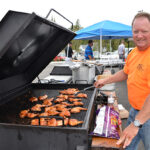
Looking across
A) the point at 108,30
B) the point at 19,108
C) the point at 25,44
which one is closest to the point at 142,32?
the point at 25,44

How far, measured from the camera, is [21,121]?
6.01ft

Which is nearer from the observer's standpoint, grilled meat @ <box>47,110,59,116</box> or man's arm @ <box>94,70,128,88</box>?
grilled meat @ <box>47,110,59,116</box>

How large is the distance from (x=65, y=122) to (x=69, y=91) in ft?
3.11

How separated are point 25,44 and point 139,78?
4.37 feet

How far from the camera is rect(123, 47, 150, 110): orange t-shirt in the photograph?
1584 mm

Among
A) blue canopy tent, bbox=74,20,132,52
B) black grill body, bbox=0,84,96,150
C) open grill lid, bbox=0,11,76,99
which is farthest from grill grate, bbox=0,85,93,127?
blue canopy tent, bbox=74,20,132,52

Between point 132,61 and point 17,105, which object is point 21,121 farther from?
point 132,61

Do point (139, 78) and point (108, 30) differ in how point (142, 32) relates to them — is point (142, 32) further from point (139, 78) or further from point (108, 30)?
point (108, 30)

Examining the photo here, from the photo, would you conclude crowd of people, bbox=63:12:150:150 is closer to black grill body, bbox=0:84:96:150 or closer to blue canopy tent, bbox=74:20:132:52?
black grill body, bbox=0:84:96:150

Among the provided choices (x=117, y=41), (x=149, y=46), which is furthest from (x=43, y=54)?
(x=117, y=41)

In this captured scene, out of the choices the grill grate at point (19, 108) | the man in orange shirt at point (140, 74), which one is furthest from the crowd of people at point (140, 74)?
the grill grate at point (19, 108)

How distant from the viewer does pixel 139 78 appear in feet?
5.44

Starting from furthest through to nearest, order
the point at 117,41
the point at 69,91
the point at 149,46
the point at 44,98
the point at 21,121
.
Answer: the point at 117,41 < the point at 69,91 < the point at 44,98 < the point at 21,121 < the point at 149,46

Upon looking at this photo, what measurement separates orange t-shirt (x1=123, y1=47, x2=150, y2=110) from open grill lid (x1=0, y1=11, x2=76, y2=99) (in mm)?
963
